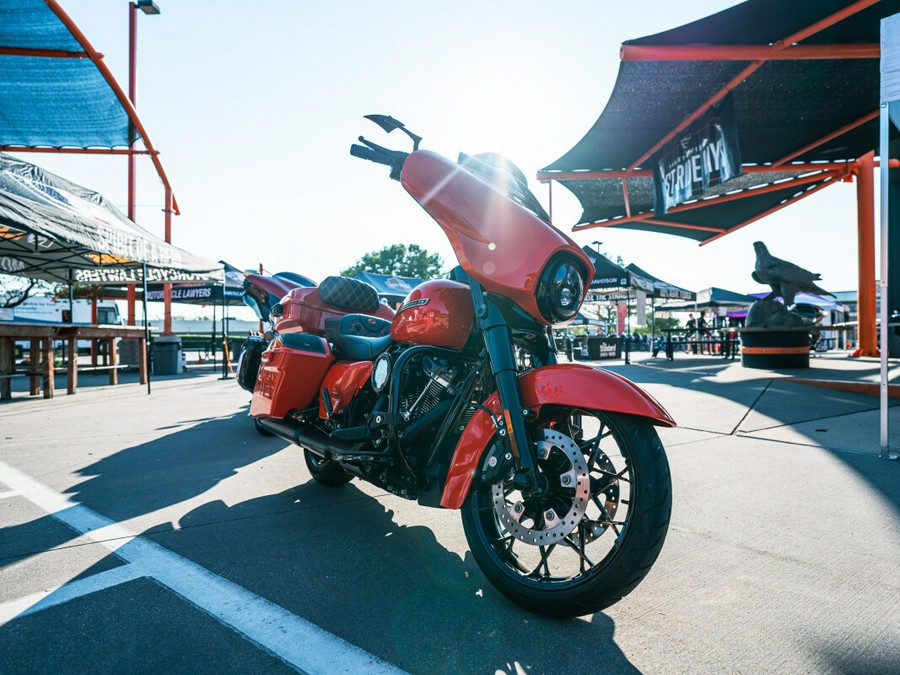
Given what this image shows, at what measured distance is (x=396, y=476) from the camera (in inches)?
87.4

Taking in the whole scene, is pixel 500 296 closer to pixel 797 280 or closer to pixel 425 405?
pixel 425 405

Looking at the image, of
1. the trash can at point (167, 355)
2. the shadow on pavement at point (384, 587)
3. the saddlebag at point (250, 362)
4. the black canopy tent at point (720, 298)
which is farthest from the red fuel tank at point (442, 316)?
the black canopy tent at point (720, 298)

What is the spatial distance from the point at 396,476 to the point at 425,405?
1.08ft

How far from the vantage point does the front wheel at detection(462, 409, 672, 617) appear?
5.11ft

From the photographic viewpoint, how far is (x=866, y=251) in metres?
11.0

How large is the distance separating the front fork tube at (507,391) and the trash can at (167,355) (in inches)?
535

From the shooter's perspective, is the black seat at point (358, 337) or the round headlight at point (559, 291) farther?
the black seat at point (358, 337)

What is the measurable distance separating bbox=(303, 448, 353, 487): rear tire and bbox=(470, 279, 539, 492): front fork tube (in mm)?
1720

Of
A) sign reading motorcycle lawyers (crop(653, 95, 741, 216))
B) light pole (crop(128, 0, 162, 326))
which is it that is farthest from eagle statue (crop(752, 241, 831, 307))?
light pole (crop(128, 0, 162, 326))

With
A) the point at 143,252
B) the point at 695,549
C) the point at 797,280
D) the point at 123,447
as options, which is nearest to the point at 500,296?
the point at 695,549

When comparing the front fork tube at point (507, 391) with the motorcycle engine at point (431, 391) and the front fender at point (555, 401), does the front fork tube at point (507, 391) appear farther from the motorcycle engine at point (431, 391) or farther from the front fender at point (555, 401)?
the motorcycle engine at point (431, 391)

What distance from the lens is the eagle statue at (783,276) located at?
9617mm

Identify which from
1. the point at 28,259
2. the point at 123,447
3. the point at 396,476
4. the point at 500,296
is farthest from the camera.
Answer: the point at 28,259

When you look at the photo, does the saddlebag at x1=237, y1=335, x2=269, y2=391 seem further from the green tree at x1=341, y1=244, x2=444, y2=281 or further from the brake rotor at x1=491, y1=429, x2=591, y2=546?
the green tree at x1=341, y1=244, x2=444, y2=281
